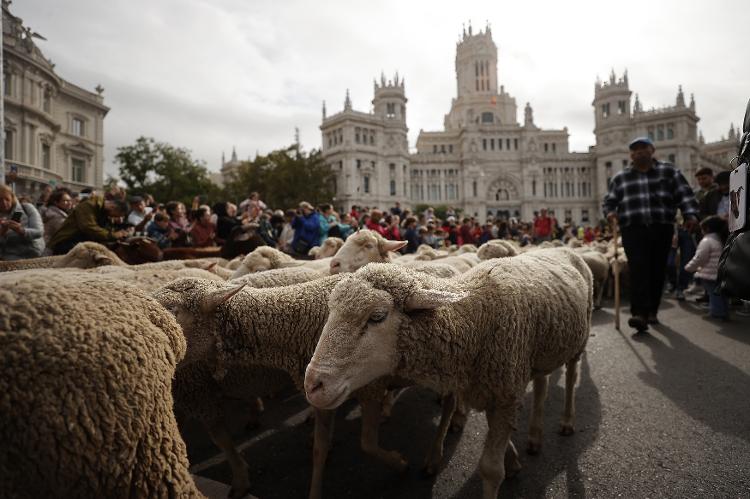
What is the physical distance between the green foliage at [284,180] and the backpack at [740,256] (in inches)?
1668

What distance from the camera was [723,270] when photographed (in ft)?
5.74

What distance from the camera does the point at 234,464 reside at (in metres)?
2.47

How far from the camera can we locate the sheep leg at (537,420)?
8.93 ft

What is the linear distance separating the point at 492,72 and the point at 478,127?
2518 cm

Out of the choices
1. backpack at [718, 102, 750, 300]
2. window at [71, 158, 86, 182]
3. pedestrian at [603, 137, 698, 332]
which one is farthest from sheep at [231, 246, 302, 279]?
window at [71, 158, 86, 182]

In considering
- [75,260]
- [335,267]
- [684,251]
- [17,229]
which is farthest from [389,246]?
[684,251]

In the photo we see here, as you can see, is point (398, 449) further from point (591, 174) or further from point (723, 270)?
point (591, 174)

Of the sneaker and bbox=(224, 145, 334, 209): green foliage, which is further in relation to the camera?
bbox=(224, 145, 334, 209): green foliage

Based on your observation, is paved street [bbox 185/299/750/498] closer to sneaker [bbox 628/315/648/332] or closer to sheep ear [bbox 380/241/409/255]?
sneaker [bbox 628/315/648/332]

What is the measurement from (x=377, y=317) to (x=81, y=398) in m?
1.18

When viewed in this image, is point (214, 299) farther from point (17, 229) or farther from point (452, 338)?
point (17, 229)

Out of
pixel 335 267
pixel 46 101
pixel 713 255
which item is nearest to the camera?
pixel 335 267

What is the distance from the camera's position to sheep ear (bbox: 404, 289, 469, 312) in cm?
189

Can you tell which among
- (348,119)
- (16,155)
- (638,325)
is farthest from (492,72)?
(638,325)
